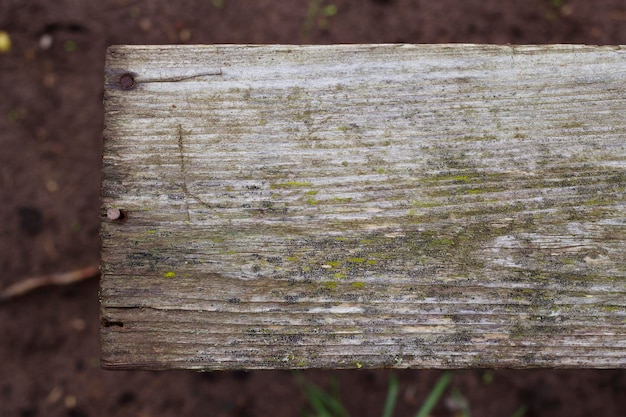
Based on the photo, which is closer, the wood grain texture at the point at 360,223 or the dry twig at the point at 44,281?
the wood grain texture at the point at 360,223

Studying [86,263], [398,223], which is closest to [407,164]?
[398,223]

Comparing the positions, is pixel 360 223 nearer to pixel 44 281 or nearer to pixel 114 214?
pixel 114 214

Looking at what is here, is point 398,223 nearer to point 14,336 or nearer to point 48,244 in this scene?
point 48,244

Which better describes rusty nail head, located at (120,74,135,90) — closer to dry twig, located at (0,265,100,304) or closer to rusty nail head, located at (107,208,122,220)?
rusty nail head, located at (107,208,122,220)

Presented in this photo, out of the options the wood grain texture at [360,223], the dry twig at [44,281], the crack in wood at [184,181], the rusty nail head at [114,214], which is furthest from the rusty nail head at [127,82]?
the dry twig at [44,281]

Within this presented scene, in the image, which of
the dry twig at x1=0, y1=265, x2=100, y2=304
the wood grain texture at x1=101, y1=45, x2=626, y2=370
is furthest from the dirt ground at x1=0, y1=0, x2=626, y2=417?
the wood grain texture at x1=101, y1=45, x2=626, y2=370

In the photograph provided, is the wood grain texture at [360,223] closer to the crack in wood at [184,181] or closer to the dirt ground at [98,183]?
the crack in wood at [184,181]

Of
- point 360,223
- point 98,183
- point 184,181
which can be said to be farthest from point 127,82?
point 98,183
